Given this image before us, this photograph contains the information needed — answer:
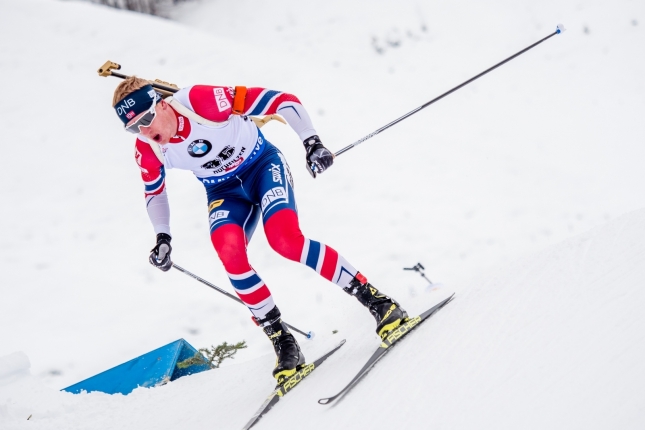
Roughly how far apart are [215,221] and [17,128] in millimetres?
6099

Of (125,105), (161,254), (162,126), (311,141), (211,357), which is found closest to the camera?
(125,105)

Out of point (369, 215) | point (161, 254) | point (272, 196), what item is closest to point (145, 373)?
point (161, 254)

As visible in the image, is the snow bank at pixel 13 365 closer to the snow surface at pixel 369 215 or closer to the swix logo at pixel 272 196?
the snow surface at pixel 369 215

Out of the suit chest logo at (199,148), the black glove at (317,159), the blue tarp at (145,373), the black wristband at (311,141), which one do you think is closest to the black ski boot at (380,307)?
the black glove at (317,159)

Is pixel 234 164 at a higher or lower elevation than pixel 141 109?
lower

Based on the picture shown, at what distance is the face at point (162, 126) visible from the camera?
2584 millimetres

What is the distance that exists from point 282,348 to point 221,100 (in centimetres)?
123

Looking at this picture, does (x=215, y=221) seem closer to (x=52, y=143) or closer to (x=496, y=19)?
(x=52, y=143)

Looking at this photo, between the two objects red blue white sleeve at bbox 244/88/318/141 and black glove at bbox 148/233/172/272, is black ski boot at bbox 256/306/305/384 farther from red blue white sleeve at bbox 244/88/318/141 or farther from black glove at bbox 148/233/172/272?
red blue white sleeve at bbox 244/88/318/141

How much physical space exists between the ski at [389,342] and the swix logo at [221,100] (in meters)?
1.31

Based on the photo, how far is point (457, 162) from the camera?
20.1ft

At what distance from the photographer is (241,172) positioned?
116 inches

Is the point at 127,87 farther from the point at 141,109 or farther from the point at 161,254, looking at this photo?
the point at 161,254

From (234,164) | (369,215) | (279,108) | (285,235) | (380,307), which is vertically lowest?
(380,307)
